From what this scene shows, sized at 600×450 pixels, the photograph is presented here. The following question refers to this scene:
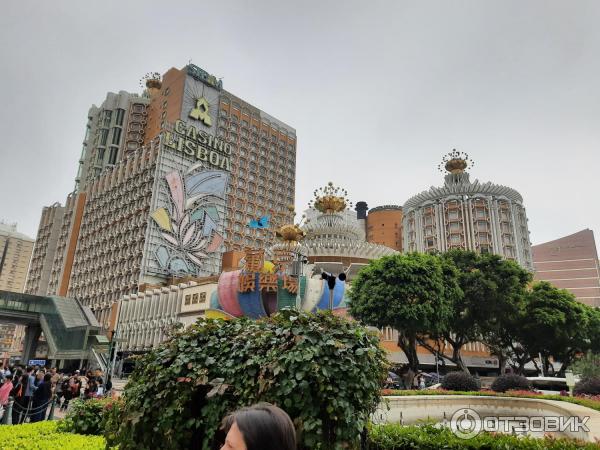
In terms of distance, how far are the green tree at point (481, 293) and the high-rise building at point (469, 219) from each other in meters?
36.2

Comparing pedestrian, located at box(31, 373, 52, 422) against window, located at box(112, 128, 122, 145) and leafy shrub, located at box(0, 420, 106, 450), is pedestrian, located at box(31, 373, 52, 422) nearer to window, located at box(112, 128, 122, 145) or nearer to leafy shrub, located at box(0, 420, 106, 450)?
leafy shrub, located at box(0, 420, 106, 450)

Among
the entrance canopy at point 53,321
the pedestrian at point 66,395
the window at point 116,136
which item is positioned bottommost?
the pedestrian at point 66,395

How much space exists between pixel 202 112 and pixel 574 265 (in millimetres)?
98853

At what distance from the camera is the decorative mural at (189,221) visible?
63.4m

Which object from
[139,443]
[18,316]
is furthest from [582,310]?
[18,316]

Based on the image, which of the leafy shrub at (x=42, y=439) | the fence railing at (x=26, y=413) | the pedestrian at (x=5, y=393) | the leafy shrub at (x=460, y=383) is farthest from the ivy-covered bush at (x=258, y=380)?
the leafy shrub at (x=460, y=383)

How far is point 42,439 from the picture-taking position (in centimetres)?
802

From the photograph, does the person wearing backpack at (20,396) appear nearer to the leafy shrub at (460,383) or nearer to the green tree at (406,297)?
the leafy shrub at (460,383)

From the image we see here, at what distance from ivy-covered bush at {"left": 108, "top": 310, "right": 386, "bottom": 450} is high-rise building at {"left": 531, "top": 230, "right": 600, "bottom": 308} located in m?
121

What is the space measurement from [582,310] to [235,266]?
118 feet

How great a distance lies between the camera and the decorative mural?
63.4 m

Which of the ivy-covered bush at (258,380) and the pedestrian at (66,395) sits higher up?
the ivy-covered bush at (258,380)

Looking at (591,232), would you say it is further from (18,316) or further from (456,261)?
(18,316)

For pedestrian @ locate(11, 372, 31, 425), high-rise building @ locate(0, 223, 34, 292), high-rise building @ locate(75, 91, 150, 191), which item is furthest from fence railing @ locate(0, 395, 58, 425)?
high-rise building @ locate(0, 223, 34, 292)
